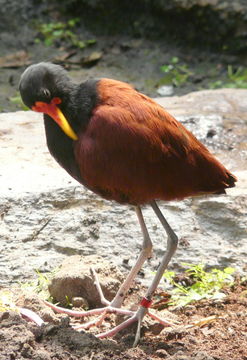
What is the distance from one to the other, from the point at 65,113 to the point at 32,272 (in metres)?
1.30

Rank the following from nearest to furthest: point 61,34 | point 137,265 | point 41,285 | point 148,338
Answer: point 148,338 < point 137,265 < point 41,285 < point 61,34

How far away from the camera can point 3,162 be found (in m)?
5.54

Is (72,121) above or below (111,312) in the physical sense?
above

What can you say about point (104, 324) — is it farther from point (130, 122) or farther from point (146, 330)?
point (130, 122)

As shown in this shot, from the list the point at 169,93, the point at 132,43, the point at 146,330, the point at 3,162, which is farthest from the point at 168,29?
the point at 146,330

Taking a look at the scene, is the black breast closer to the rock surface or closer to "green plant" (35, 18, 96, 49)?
the rock surface

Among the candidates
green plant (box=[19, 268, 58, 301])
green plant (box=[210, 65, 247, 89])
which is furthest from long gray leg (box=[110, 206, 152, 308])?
green plant (box=[210, 65, 247, 89])

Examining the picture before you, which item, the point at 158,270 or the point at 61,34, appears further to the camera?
the point at 61,34

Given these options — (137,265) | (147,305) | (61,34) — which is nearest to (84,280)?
(137,265)

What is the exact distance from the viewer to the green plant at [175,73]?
9922 millimetres

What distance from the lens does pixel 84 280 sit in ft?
14.6

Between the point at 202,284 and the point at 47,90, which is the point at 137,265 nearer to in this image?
the point at 202,284

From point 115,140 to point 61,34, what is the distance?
289 inches

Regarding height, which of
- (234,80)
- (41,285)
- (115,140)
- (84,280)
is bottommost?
(234,80)
